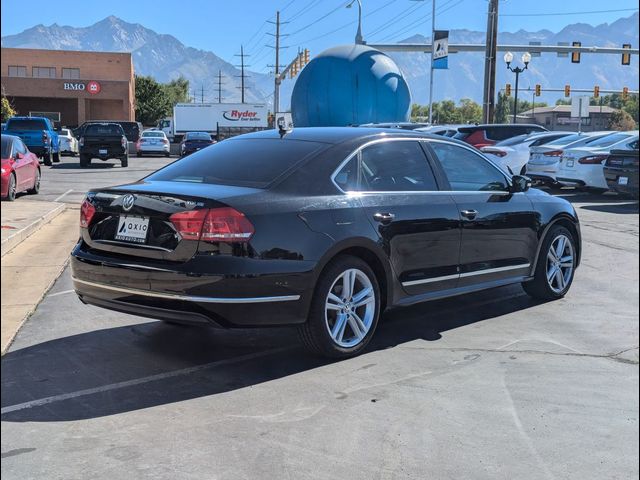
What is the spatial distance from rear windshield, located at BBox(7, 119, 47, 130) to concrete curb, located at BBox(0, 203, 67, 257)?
1470cm

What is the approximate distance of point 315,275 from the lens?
180 inches

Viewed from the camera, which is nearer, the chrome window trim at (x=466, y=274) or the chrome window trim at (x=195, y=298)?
the chrome window trim at (x=195, y=298)

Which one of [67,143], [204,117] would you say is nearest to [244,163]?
[67,143]

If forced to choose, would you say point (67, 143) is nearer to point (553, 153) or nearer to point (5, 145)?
point (553, 153)

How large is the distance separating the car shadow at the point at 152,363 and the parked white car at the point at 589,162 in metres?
11.0

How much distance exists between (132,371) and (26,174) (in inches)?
443

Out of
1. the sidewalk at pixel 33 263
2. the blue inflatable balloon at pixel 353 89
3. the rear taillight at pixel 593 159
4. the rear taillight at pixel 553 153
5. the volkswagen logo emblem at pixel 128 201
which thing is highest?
the blue inflatable balloon at pixel 353 89

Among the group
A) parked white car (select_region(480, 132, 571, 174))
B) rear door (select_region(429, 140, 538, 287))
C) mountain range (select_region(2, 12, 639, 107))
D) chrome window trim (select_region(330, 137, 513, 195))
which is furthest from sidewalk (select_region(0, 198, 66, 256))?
parked white car (select_region(480, 132, 571, 174))

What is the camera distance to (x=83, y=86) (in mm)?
58125

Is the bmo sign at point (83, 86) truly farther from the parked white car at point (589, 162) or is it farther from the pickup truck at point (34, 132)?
the parked white car at point (589, 162)

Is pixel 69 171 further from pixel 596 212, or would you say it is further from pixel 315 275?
pixel 315 275

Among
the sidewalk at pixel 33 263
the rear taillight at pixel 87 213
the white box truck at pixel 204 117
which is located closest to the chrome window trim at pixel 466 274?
the rear taillight at pixel 87 213

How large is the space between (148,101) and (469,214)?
72981mm

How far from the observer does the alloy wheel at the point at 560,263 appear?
6582 mm
